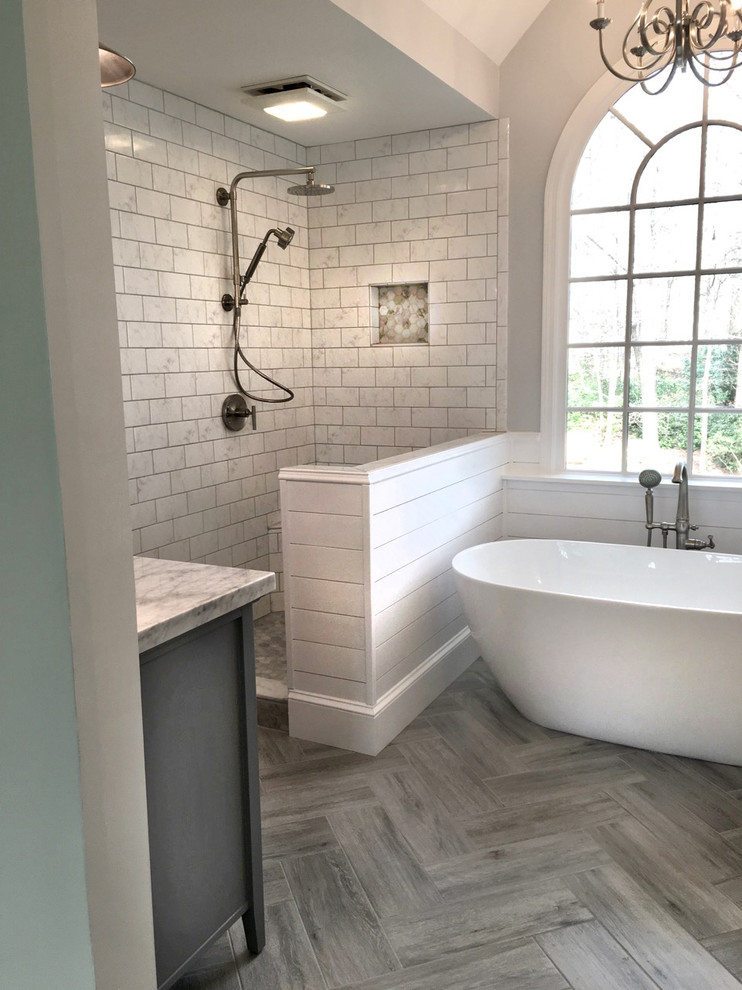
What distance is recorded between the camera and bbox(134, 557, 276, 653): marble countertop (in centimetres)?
161

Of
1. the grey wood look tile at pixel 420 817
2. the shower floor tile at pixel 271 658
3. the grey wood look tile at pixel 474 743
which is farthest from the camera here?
the shower floor tile at pixel 271 658

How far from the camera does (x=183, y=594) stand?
177cm

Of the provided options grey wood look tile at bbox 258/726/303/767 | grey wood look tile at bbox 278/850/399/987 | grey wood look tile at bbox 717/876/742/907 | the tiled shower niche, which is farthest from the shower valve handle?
grey wood look tile at bbox 717/876/742/907

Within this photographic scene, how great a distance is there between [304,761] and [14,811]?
6.22 ft

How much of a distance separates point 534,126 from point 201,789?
361cm

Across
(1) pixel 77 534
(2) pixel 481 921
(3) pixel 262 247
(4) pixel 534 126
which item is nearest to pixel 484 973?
(2) pixel 481 921

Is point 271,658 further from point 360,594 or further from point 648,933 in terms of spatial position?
point 648,933

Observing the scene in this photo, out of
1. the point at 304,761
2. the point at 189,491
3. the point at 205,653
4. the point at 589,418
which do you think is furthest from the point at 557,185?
the point at 205,653

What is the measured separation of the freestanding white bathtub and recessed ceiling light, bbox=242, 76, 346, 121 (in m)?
2.14

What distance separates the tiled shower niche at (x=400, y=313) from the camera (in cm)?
452

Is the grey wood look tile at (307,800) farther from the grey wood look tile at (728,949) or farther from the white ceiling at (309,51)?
the white ceiling at (309,51)

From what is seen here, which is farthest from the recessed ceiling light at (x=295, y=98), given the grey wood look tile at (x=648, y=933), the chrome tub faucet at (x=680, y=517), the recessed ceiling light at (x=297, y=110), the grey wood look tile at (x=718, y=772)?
the grey wood look tile at (x=648, y=933)

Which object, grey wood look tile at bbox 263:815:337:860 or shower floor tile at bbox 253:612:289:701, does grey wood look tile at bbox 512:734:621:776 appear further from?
shower floor tile at bbox 253:612:289:701

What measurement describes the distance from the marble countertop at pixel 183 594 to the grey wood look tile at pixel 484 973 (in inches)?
40.2
